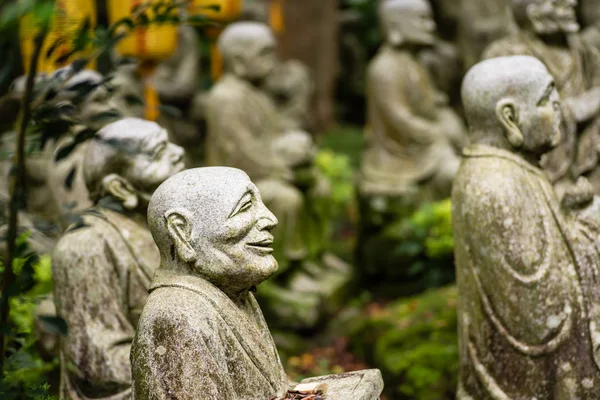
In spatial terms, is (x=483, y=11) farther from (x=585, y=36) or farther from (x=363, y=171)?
(x=585, y=36)

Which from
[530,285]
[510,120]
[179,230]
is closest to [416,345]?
[530,285]

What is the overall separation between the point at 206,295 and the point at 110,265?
3.62 ft

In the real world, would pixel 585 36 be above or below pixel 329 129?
above

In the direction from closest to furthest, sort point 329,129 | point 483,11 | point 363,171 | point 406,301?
point 406,301 < point 363,171 < point 483,11 < point 329,129

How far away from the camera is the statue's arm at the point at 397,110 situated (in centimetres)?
995

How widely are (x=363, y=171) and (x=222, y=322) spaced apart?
22.1 feet

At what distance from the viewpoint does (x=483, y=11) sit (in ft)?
38.9

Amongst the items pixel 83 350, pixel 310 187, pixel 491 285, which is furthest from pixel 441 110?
pixel 83 350

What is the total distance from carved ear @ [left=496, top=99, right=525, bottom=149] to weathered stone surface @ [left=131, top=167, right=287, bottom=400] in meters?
1.56

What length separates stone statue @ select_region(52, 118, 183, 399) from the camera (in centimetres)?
471

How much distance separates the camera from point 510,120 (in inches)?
197

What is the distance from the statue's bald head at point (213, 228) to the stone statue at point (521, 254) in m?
1.46

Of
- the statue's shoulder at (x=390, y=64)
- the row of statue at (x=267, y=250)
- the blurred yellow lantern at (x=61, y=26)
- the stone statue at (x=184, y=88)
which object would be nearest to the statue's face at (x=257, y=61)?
the statue's shoulder at (x=390, y=64)

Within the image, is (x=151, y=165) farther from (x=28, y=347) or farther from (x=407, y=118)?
(x=407, y=118)
